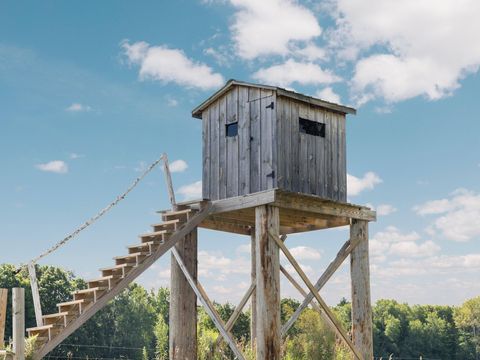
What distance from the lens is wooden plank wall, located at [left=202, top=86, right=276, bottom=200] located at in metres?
15.1

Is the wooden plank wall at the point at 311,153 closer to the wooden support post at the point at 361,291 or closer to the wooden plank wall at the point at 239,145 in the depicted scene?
the wooden plank wall at the point at 239,145

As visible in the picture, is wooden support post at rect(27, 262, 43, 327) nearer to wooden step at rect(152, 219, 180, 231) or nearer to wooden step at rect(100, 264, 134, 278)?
wooden step at rect(100, 264, 134, 278)

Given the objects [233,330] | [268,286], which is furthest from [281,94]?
[233,330]

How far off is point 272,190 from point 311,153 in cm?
188

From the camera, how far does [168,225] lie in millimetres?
15930

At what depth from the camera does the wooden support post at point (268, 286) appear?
13.9 metres

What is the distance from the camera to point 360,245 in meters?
16.8

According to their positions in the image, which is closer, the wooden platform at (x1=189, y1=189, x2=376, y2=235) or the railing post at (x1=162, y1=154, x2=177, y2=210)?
the wooden platform at (x1=189, y1=189, x2=376, y2=235)

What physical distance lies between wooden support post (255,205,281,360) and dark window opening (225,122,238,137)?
2152mm

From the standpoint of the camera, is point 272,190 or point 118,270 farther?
point 118,270

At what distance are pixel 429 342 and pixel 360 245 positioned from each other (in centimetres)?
5157

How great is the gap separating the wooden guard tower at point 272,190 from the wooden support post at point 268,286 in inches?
0.8

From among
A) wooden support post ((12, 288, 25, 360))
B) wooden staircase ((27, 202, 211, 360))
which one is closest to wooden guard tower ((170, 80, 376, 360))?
wooden staircase ((27, 202, 211, 360))

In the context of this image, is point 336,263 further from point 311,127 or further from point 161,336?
point 161,336
